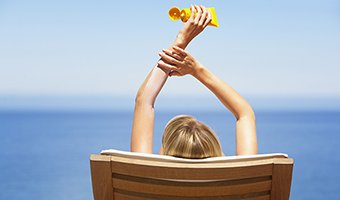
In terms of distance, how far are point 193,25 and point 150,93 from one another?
0.95 ft

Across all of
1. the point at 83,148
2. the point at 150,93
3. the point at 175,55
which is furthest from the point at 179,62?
the point at 83,148

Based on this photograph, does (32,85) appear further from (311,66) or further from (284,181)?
(284,181)

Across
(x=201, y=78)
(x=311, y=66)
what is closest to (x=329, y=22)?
(x=311, y=66)

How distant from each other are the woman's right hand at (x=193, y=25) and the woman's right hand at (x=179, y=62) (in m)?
0.10

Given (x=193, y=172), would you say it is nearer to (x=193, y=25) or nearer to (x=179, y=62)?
(x=179, y=62)

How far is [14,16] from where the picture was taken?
28.1 feet

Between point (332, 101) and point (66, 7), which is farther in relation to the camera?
point (332, 101)

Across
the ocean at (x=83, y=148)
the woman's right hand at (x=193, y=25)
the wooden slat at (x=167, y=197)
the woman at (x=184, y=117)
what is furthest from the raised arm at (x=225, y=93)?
the ocean at (x=83, y=148)

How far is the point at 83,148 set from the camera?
695cm

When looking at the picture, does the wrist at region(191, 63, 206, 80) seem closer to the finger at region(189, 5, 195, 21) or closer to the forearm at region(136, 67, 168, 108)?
the forearm at region(136, 67, 168, 108)

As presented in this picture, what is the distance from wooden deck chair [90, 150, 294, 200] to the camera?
4.30 ft

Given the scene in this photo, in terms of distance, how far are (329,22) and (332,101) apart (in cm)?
197

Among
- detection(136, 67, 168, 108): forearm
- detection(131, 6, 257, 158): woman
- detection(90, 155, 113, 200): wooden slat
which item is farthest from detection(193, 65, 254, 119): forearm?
detection(90, 155, 113, 200): wooden slat

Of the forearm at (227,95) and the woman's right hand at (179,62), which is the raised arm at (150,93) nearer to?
the woman's right hand at (179,62)
